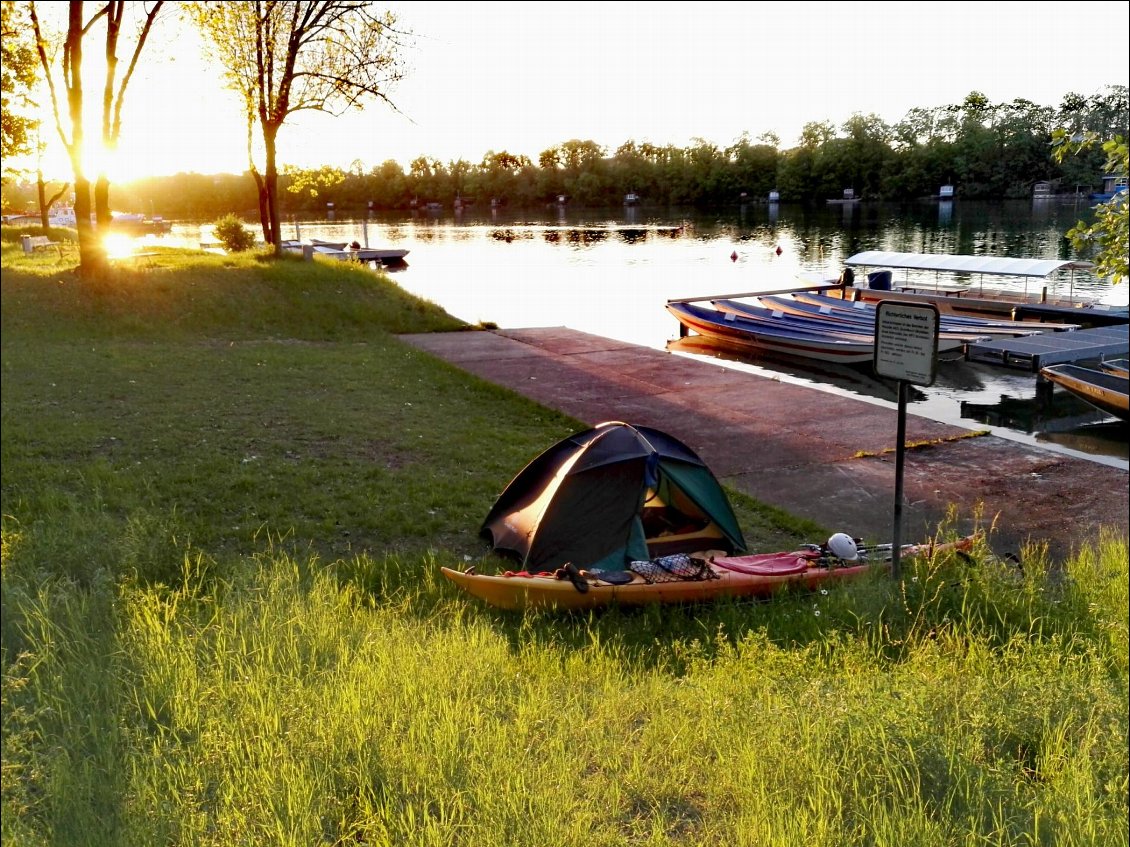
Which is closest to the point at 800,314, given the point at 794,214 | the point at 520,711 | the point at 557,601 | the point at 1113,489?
the point at 1113,489

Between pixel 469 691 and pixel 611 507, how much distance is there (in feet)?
9.40

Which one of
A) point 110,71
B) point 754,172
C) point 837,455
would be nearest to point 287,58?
point 110,71

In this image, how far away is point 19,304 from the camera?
56.6 ft

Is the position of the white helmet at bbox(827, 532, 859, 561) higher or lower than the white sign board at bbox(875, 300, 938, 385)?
lower

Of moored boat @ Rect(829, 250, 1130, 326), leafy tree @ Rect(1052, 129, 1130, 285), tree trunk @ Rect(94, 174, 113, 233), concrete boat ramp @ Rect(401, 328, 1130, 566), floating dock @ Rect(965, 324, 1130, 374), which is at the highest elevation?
tree trunk @ Rect(94, 174, 113, 233)

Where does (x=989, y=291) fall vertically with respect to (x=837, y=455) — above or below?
above

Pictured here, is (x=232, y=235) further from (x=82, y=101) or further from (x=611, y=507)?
(x=611, y=507)

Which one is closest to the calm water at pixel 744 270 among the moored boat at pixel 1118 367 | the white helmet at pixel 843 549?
the moored boat at pixel 1118 367

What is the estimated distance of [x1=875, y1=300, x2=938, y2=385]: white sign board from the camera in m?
5.81

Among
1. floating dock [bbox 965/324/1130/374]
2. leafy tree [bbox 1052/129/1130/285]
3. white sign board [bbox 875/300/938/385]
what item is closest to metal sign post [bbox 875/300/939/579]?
white sign board [bbox 875/300/938/385]

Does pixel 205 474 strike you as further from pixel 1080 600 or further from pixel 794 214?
pixel 794 214

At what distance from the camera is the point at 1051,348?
60.9 feet

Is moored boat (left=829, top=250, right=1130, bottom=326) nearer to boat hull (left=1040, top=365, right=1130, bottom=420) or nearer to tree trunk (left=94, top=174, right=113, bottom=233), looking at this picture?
boat hull (left=1040, top=365, right=1130, bottom=420)

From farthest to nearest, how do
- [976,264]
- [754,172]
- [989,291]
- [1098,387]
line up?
1. [754,172]
2. [989,291]
3. [976,264]
4. [1098,387]
